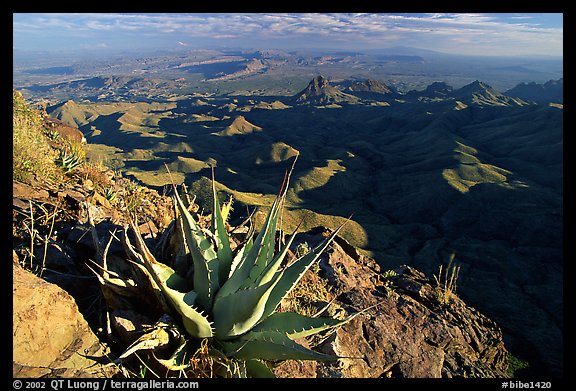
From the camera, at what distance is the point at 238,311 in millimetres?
2611

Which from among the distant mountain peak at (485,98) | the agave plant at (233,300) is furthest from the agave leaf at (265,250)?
the distant mountain peak at (485,98)

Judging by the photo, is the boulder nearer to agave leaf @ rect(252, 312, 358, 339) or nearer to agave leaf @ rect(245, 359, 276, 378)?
agave leaf @ rect(245, 359, 276, 378)

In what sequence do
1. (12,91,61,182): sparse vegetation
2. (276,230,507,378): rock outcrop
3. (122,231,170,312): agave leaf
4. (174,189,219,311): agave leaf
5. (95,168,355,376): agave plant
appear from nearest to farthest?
(95,168,355,376): agave plant
(122,231,170,312): agave leaf
(174,189,219,311): agave leaf
(276,230,507,378): rock outcrop
(12,91,61,182): sparse vegetation

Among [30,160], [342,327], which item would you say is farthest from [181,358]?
[30,160]

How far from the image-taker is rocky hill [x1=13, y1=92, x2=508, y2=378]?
101 inches

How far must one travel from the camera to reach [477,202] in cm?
6250

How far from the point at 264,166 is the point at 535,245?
67123mm

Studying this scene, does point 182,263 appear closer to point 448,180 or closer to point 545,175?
point 448,180

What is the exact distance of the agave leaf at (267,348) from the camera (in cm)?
245

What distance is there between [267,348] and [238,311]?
325 mm

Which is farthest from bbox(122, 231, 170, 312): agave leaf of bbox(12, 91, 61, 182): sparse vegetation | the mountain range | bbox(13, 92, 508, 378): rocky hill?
the mountain range

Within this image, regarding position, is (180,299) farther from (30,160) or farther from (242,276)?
(30,160)

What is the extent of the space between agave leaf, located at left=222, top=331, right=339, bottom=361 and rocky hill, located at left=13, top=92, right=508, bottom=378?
51cm
